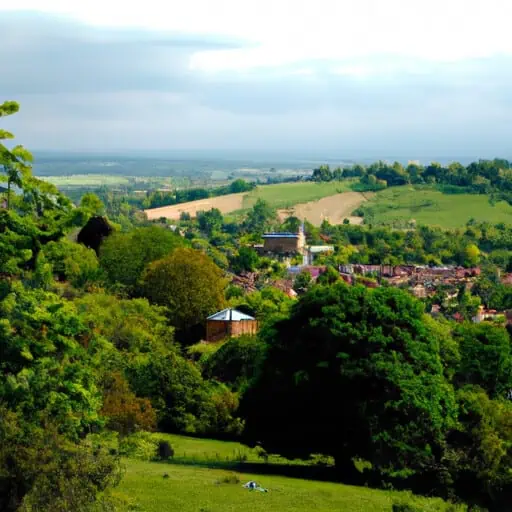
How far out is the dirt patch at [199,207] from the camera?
552ft

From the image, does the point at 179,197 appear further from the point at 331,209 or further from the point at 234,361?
the point at 234,361

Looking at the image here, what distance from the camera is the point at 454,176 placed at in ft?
559

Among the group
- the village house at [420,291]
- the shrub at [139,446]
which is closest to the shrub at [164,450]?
the shrub at [139,446]

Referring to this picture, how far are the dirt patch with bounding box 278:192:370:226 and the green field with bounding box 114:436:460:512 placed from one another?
126 meters

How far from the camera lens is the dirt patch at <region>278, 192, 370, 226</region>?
15455cm

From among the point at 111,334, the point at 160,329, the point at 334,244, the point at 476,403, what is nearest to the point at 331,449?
the point at 476,403

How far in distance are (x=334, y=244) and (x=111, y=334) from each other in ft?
278

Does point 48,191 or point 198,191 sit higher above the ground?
point 48,191

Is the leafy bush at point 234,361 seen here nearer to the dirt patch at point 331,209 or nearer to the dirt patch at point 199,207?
the dirt patch at point 331,209

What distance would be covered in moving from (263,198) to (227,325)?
135820 mm

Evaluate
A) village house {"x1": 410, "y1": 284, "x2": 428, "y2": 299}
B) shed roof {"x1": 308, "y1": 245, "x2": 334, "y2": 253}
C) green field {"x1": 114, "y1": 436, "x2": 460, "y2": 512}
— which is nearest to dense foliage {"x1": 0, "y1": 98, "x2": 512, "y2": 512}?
green field {"x1": 114, "y1": 436, "x2": 460, "y2": 512}

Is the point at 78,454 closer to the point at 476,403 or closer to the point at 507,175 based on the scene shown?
the point at 476,403

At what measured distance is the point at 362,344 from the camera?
25.4 m

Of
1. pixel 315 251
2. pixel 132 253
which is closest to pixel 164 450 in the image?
pixel 132 253
